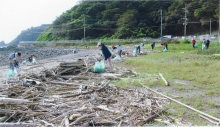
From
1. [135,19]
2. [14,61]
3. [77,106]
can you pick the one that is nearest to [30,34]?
[135,19]

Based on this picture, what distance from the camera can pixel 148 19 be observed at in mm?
74562

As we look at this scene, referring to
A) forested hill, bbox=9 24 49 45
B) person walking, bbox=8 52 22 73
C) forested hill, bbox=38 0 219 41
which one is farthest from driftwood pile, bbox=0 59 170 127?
forested hill, bbox=9 24 49 45

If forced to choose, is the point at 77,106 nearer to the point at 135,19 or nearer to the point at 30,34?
the point at 135,19

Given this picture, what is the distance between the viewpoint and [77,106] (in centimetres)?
642

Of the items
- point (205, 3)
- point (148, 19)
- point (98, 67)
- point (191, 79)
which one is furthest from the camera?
point (148, 19)

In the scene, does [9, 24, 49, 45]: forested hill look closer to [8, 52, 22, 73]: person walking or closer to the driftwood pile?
[8, 52, 22, 73]: person walking

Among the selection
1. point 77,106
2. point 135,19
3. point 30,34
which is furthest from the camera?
point 30,34

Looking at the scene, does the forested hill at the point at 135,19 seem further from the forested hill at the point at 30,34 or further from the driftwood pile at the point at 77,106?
the driftwood pile at the point at 77,106

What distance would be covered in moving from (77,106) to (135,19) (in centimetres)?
6804

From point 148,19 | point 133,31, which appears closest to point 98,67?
point 133,31

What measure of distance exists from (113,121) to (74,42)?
215ft

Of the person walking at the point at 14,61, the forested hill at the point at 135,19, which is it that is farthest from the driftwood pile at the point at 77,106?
the forested hill at the point at 135,19

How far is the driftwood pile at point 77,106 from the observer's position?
17.8ft

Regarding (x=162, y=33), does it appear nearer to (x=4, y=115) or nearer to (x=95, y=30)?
(x=95, y=30)
